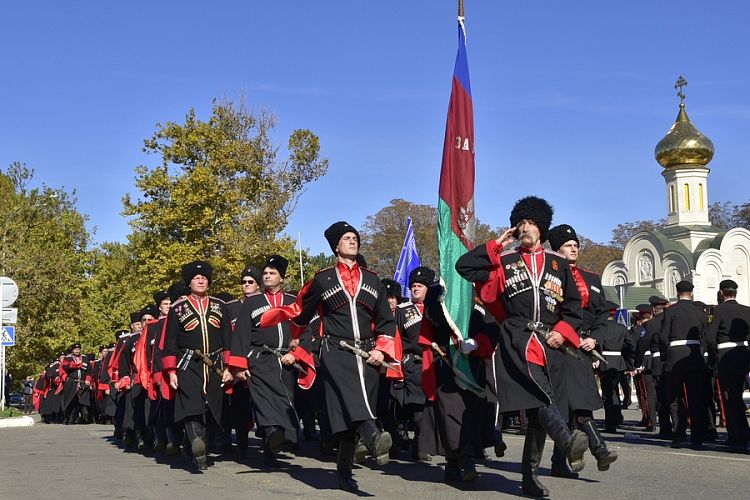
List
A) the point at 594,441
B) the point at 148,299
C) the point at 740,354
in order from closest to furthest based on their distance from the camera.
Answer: the point at 594,441
the point at 740,354
the point at 148,299

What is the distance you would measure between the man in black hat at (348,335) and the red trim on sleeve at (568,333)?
1590mm

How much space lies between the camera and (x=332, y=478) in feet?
33.3

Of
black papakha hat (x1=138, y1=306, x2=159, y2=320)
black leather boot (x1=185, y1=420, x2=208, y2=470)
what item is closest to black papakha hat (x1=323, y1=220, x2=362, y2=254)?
black leather boot (x1=185, y1=420, x2=208, y2=470)

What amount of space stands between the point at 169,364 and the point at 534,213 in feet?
15.7

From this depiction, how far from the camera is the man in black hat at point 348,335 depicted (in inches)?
350

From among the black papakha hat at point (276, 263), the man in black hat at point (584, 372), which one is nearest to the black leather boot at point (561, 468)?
the man in black hat at point (584, 372)

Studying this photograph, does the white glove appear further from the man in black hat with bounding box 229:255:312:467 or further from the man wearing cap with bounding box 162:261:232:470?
the man wearing cap with bounding box 162:261:232:470

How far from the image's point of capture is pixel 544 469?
33.6 feet

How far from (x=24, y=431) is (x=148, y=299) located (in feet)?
72.1

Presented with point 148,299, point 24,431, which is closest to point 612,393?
point 24,431

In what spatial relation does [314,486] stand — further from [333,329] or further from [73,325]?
[73,325]

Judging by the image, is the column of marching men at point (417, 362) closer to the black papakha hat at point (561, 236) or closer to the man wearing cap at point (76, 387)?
the black papakha hat at point (561, 236)

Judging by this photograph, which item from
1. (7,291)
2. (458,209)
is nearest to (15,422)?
(7,291)

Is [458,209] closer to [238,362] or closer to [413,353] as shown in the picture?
[238,362]
